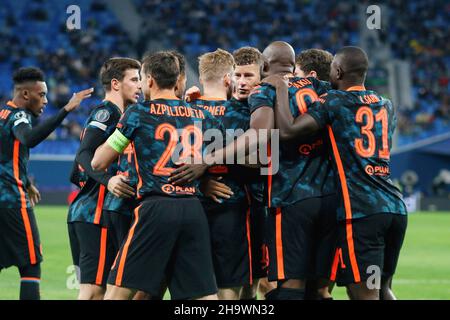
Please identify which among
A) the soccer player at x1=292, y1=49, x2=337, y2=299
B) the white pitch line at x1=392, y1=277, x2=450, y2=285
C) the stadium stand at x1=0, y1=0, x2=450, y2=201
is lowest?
the white pitch line at x1=392, y1=277, x2=450, y2=285

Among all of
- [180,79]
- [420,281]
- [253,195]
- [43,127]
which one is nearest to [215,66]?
[180,79]

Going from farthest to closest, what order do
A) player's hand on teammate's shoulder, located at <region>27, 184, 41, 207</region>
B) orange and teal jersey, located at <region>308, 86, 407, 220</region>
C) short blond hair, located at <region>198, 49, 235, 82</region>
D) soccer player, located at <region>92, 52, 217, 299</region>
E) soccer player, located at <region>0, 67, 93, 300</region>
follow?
player's hand on teammate's shoulder, located at <region>27, 184, 41, 207</region>, soccer player, located at <region>0, 67, 93, 300</region>, short blond hair, located at <region>198, 49, 235, 82</region>, orange and teal jersey, located at <region>308, 86, 407, 220</region>, soccer player, located at <region>92, 52, 217, 299</region>

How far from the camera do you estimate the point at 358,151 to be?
6.16 m

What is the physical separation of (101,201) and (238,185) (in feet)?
4.00

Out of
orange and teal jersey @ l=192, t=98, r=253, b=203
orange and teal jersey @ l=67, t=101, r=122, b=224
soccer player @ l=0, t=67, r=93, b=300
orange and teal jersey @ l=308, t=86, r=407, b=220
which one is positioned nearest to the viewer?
orange and teal jersey @ l=308, t=86, r=407, b=220

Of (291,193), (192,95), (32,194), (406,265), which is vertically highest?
(192,95)

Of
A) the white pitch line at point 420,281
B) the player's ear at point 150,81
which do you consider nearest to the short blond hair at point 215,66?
the player's ear at point 150,81

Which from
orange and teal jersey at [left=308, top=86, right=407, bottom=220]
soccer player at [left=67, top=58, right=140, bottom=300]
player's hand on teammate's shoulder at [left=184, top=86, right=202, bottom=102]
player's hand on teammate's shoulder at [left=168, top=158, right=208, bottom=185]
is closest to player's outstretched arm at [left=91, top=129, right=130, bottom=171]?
soccer player at [left=67, top=58, right=140, bottom=300]

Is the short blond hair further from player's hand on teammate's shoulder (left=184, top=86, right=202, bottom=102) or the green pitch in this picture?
the green pitch

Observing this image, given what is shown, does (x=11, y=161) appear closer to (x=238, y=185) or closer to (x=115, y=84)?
(x=115, y=84)

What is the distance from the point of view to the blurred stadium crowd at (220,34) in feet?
106

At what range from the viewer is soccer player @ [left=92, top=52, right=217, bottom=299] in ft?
19.0

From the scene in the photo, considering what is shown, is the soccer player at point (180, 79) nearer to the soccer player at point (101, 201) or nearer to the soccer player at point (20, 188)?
the soccer player at point (101, 201)

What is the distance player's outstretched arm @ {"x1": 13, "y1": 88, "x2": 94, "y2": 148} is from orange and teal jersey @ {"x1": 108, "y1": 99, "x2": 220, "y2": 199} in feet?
3.92
